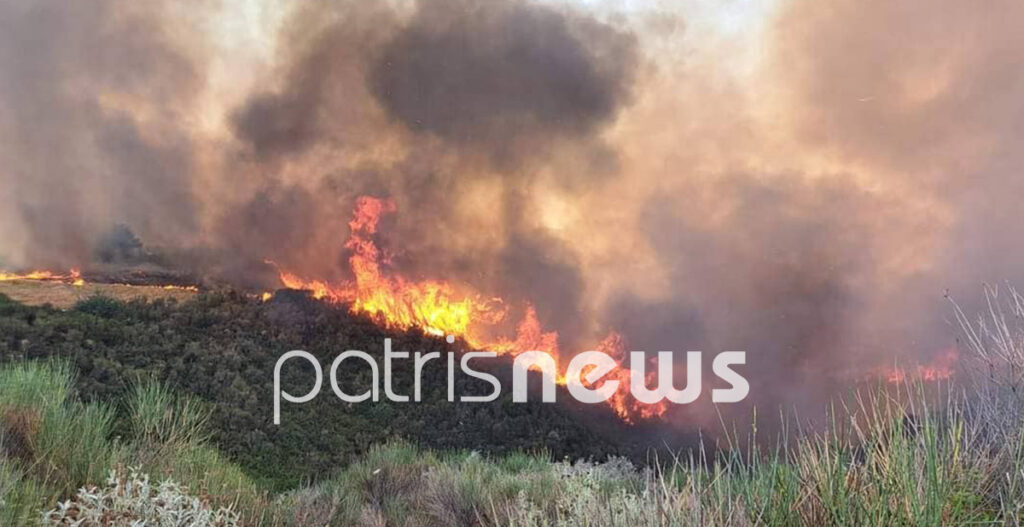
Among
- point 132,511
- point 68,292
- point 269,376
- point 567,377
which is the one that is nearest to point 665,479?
point 132,511

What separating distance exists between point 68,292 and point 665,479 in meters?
23.9

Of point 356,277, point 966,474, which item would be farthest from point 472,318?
point 966,474

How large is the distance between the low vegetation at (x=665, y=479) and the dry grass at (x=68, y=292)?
15342mm

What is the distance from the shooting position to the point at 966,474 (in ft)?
12.6

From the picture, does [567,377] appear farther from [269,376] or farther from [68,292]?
[68,292]

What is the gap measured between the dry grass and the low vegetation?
15342mm

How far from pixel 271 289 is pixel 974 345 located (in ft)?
90.5

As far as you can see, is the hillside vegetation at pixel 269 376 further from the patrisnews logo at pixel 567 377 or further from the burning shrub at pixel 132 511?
the burning shrub at pixel 132 511

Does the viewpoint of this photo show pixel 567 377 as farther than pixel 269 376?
Yes

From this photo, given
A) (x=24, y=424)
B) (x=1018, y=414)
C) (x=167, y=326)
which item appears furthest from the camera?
(x=167, y=326)

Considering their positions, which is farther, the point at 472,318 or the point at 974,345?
the point at 472,318

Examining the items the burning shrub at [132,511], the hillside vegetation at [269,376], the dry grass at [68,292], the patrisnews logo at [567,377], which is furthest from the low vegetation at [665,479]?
the dry grass at [68,292]

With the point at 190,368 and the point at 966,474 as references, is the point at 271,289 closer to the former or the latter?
the point at 190,368

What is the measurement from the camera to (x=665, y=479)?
5.74m
